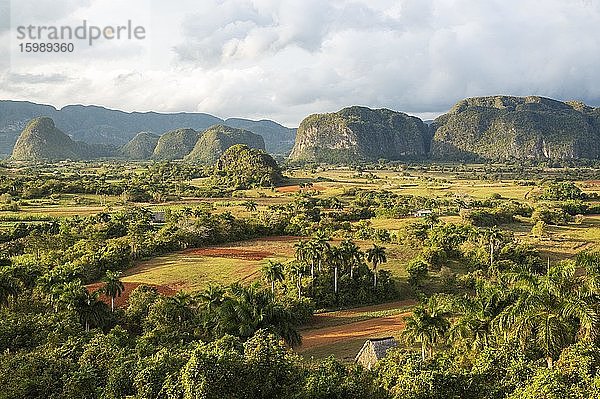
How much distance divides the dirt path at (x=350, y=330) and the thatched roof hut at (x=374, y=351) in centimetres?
523

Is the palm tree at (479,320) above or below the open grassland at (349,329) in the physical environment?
above

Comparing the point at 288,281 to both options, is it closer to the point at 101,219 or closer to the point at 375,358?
the point at 375,358

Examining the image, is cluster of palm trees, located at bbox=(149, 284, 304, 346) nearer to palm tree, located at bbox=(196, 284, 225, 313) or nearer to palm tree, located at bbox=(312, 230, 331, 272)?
palm tree, located at bbox=(196, 284, 225, 313)

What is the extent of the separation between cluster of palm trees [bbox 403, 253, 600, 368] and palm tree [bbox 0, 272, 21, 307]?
22138 millimetres

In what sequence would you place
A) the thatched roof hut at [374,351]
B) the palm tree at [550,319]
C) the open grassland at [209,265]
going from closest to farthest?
the palm tree at [550,319] < the thatched roof hut at [374,351] < the open grassland at [209,265]

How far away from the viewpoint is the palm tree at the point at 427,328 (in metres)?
23.7

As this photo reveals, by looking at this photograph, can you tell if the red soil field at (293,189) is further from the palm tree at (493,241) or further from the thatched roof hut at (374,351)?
the thatched roof hut at (374,351)

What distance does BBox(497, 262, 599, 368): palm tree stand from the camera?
2041 centimetres

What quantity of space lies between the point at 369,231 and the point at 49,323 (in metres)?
40.0

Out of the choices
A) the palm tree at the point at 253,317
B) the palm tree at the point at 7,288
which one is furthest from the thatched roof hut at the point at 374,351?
the palm tree at the point at 7,288

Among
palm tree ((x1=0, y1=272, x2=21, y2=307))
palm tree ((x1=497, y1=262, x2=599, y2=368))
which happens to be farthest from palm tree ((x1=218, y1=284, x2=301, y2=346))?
palm tree ((x1=0, y1=272, x2=21, y2=307))

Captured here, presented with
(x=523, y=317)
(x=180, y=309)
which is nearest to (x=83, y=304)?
(x=180, y=309)

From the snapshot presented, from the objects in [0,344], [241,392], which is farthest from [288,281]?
[241,392]

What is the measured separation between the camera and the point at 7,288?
1136 inches
